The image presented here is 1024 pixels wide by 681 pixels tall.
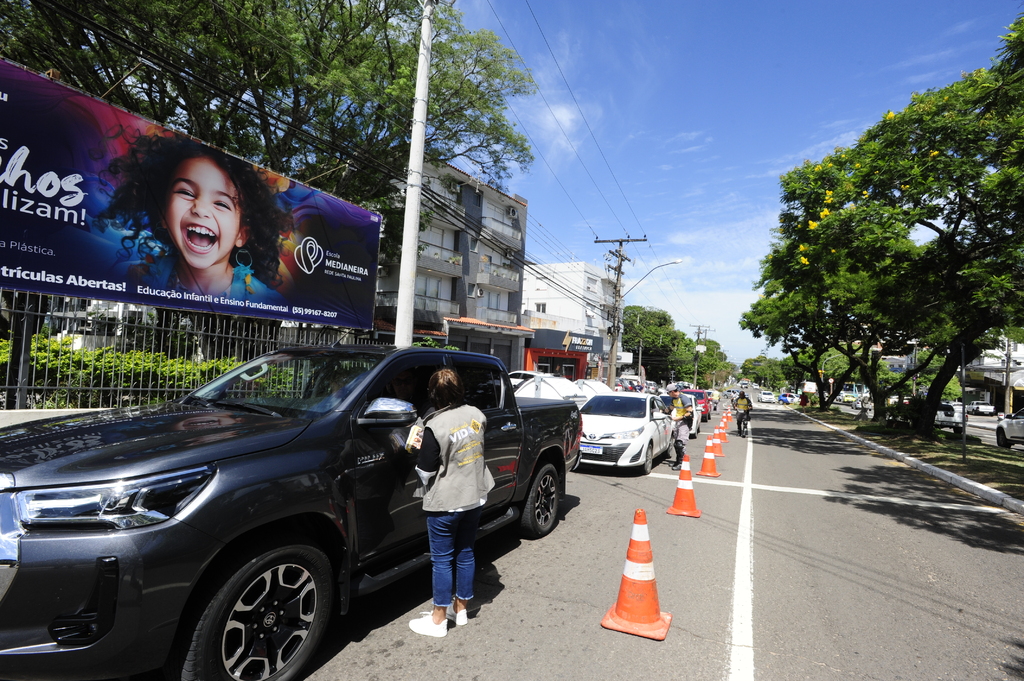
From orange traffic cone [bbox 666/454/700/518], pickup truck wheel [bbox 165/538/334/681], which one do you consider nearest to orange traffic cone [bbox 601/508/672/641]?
pickup truck wheel [bbox 165/538/334/681]

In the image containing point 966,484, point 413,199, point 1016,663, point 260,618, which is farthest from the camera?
point 966,484

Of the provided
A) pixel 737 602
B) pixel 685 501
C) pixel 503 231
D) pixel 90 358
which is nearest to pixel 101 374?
pixel 90 358

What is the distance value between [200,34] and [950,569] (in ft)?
59.0

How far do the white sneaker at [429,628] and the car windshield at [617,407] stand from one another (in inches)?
297

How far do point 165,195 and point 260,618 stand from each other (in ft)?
29.1

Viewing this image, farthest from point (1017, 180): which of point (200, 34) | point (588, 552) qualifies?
point (200, 34)

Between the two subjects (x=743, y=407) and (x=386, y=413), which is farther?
(x=743, y=407)

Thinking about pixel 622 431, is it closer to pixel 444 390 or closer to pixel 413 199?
pixel 413 199

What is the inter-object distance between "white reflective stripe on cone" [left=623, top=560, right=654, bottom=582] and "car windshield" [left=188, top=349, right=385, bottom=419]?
221 cm

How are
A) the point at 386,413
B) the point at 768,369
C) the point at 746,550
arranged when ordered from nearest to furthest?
the point at 386,413 → the point at 746,550 → the point at 768,369

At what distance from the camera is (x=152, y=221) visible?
9156 mm


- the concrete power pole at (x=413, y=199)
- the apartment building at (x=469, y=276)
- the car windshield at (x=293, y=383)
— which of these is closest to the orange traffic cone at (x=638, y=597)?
the car windshield at (x=293, y=383)

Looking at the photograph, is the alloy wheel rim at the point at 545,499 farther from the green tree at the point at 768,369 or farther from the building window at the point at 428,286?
the green tree at the point at 768,369

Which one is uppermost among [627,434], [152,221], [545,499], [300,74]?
[300,74]
